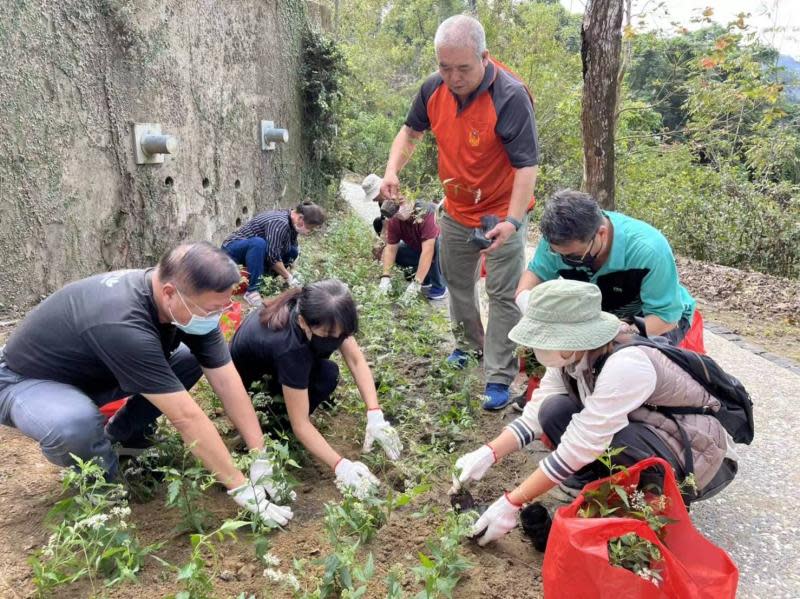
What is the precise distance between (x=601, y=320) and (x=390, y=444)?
112 cm

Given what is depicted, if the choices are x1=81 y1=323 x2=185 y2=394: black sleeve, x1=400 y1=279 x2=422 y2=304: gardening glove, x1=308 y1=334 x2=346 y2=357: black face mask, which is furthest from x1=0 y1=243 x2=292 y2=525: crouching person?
x1=400 y1=279 x2=422 y2=304: gardening glove

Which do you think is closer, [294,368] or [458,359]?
[294,368]

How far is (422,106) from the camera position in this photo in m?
3.75

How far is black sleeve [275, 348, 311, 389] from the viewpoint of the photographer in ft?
8.47

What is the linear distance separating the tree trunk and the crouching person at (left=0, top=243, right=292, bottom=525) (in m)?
4.29

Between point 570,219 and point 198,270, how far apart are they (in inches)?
56.7

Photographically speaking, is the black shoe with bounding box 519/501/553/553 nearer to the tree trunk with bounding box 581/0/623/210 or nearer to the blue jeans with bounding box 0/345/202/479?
the blue jeans with bounding box 0/345/202/479

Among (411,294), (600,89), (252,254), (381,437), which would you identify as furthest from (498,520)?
(600,89)

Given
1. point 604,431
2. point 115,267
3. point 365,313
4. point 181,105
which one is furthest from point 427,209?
point 604,431

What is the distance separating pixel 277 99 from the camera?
7934 millimetres

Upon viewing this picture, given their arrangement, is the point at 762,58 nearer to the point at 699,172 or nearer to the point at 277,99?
the point at 699,172

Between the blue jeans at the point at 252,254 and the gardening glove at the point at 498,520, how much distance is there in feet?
11.5

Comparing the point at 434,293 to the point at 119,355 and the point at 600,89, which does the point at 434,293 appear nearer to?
the point at 600,89

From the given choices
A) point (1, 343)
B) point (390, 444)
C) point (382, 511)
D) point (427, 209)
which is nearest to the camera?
point (382, 511)
